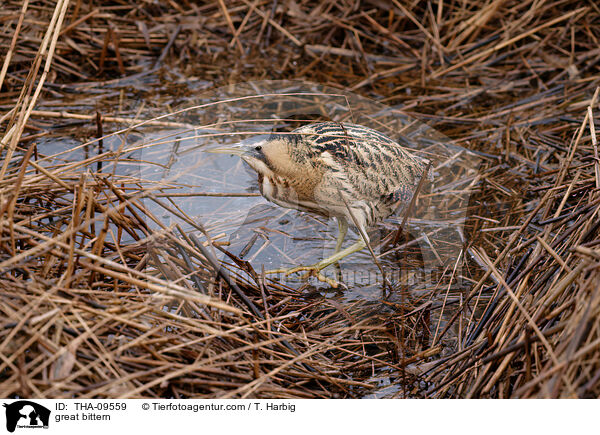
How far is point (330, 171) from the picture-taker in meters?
2.24

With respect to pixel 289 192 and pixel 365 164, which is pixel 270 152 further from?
pixel 365 164

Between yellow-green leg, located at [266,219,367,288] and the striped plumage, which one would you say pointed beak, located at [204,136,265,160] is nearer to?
the striped plumage

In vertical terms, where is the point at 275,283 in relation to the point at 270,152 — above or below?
below

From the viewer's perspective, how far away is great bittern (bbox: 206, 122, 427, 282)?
2.25m

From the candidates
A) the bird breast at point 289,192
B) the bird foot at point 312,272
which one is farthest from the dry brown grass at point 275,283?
the bird breast at point 289,192

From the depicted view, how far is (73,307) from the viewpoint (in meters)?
1.45

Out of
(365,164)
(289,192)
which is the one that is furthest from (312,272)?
(365,164)

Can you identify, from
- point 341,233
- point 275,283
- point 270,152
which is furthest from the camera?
point 341,233

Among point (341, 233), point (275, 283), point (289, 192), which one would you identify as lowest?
point (275, 283)

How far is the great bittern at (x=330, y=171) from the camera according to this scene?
2.25 meters

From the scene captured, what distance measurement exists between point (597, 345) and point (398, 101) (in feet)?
7.54

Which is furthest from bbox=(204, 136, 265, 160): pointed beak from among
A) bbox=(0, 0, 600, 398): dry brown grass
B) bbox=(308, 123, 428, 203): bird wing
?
bbox=(0, 0, 600, 398): dry brown grass
